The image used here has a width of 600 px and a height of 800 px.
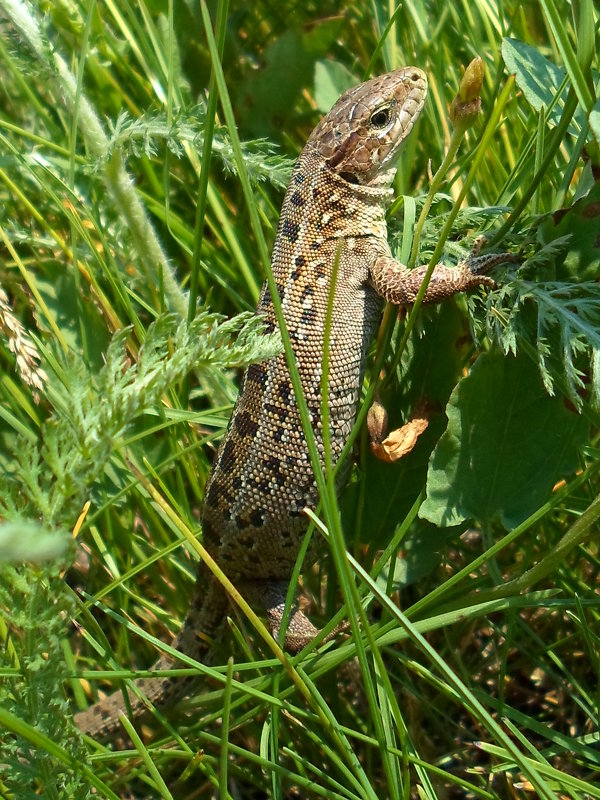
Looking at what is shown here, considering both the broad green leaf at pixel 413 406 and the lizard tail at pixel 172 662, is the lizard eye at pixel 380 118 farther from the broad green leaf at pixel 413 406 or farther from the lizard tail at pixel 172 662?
the lizard tail at pixel 172 662

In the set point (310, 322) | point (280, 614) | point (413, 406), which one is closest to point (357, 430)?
point (413, 406)

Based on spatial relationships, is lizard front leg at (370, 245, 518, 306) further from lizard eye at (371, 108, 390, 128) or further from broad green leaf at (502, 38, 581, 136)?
lizard eye at (371, 108, 390, 128)

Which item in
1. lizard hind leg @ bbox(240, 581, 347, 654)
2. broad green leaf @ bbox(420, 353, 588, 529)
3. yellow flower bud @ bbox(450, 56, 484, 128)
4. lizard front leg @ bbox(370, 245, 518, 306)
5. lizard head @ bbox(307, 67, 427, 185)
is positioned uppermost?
yellow flower bud @ bbox(450, 56, 484, 128)

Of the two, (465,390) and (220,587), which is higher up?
(465,390)

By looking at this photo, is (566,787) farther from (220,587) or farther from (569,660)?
(220,587)

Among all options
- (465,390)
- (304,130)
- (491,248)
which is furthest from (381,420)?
(304,130)

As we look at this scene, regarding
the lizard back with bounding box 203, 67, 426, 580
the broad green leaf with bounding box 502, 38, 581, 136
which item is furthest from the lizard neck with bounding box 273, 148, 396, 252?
the broad green leaf with bounding box 502, 38, 581, 136

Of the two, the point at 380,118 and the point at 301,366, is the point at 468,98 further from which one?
the point at 380,118

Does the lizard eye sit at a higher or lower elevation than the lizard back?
higher
